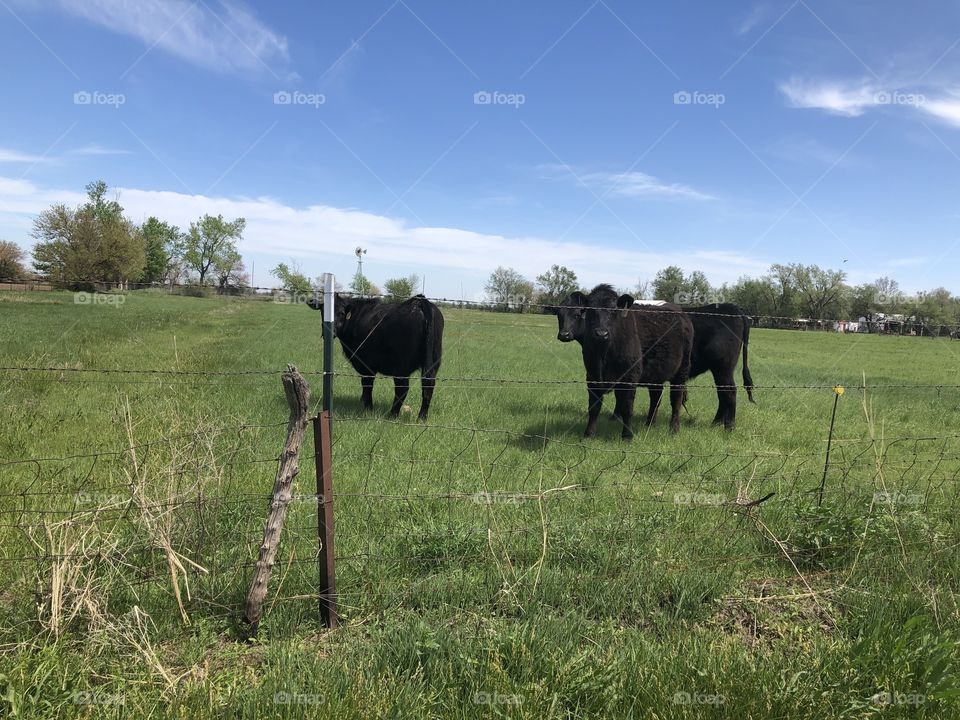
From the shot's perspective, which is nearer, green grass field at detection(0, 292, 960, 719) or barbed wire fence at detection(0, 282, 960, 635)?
green grass field at detection(0, 292, 960, 719)

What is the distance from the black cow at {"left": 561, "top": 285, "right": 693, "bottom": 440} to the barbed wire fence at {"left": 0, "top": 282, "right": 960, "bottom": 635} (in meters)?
2.21

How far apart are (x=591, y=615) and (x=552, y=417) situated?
5.38m

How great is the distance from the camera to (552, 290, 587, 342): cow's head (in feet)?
25.1

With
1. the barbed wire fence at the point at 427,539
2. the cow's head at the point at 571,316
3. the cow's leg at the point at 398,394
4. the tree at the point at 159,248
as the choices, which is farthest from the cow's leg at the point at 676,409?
the tree at the point at 159,248

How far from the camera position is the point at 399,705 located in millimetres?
2357

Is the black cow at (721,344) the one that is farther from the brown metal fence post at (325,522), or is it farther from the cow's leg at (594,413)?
the brown metal fence post at (325,522)

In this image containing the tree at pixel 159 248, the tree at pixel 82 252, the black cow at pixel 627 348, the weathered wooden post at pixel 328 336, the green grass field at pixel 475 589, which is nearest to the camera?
the green grass field at pixel 475 589

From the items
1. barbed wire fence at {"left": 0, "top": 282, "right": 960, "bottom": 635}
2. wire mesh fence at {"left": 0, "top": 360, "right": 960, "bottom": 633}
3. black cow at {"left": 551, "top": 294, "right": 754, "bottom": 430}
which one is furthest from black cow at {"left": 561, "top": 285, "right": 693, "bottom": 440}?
wire mesh fence at {"left": 0, "top": 360, "right": 960, "bottom": 633}

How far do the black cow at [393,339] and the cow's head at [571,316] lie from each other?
79.3 inches

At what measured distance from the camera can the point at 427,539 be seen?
379 centimetres

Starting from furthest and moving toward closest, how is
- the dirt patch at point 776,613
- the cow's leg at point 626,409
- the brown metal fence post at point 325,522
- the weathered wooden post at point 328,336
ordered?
the cow's leg at point 626,409 → the weathered wooden post at point 328,336 → the dirt patch at point 776,613 → the brown metal fence post at point 325,522

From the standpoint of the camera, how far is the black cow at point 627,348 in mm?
7633

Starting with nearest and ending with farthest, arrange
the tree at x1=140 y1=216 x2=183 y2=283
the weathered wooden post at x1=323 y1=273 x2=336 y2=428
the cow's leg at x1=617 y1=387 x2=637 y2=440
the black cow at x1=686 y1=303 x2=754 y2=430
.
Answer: the weathered wooden post at x1=323 y1=273 x2=336 y2=428 < the cow's leg at x1=617 y1=387 x2=637 y2=440 < the black cow at x1=686 y1=303 x2=754 y2=430 < the tree at x1=140 y1=216 x2=183 y2=283

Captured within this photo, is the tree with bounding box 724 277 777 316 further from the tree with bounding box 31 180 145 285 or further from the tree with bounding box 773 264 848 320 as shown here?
the tree with bounding box 31 180 145 285
